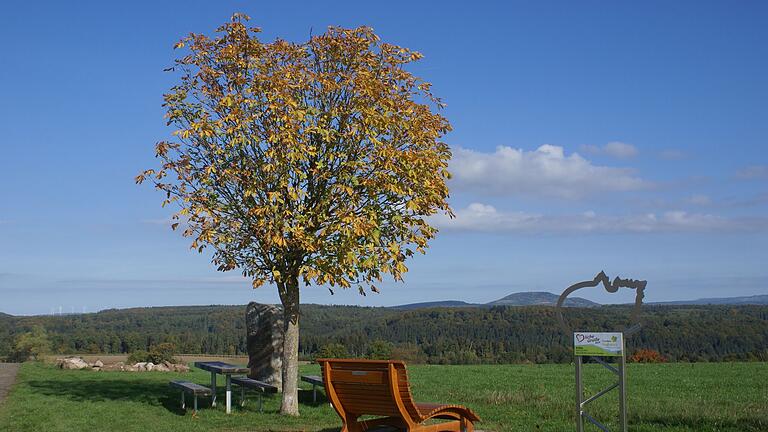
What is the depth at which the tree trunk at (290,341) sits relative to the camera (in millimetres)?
14086

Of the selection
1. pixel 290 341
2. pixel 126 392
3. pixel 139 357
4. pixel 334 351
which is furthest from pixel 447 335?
pixel 290 341

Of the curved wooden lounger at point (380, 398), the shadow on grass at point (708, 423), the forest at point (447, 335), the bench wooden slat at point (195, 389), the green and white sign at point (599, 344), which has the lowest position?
the forest at point (447, 335)

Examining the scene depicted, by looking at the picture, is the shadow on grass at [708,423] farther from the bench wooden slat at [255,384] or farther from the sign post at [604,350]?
the bench wooden slat at [255,384]

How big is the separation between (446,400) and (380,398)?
24.8 ft

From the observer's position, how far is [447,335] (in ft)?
191

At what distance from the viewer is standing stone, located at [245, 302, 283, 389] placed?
1873 cm

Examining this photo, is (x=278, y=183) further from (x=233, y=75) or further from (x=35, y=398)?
(x=35, y=398)

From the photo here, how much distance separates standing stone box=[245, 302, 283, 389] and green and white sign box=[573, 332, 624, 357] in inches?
408

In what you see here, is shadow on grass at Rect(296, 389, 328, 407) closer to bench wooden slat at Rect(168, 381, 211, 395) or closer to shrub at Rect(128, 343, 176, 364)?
bench wooden slat at Rect(168, 381, 211, 395)

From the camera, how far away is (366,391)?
9.73 meters

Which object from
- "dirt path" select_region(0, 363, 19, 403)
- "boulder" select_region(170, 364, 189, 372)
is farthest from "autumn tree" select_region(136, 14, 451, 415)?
"boulder" select_region(170, 364, 189, 372)

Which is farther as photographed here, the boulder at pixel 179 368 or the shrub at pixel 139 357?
the shrub at pixel 139 357

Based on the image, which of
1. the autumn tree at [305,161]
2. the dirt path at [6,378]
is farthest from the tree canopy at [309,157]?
the dirt path at [6,378]

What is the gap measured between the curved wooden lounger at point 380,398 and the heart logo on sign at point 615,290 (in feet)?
5.63
